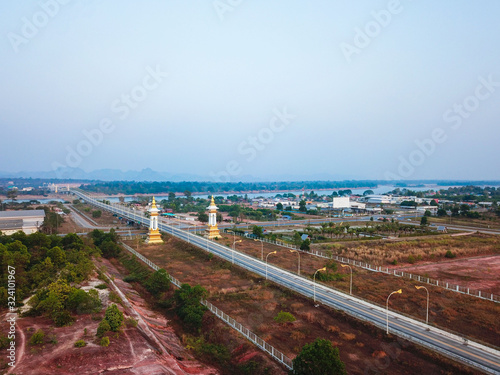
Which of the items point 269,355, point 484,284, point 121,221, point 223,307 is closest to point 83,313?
point 223,307

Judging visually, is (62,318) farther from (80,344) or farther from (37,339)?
(80,344)

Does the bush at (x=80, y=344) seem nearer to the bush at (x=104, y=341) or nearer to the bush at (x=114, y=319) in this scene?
the bush at (x=104, y=341)

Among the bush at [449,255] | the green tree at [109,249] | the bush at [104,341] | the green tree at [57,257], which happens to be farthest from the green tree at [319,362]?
the green tree at [109,249]

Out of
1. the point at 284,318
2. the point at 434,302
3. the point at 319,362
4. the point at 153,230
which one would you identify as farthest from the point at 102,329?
the point at 153,230

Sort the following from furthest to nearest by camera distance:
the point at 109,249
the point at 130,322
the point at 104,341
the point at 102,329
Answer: the point at 109,249 < the point at 130,322 < the point at 102,329 < the point at 104,341

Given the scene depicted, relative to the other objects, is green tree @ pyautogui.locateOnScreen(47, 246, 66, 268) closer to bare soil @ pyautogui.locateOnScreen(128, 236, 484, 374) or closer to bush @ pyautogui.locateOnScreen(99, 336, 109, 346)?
bare soil @ pyautogui.locateOnScreen(128, 236, 484, 374)
